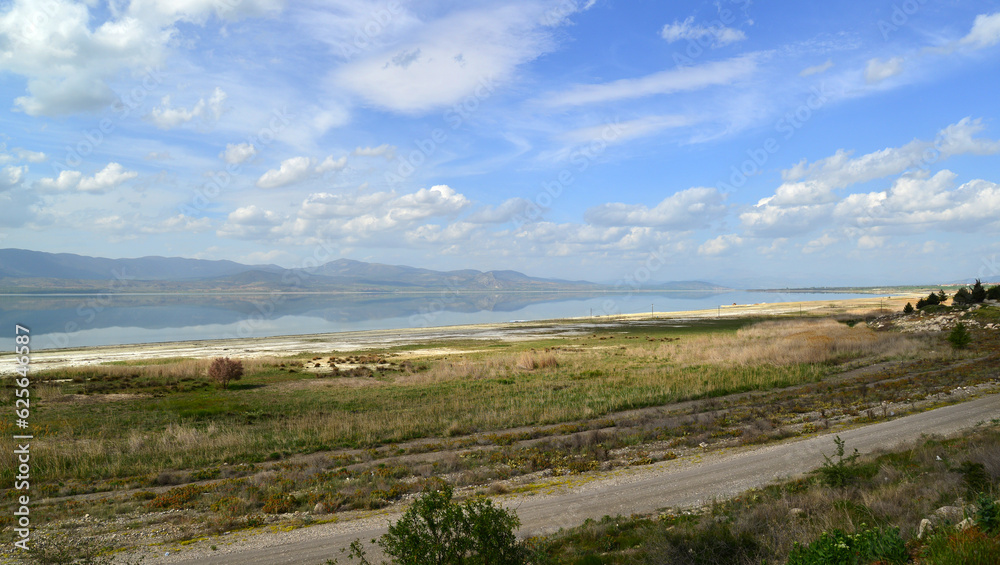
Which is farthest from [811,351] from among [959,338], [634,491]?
[634,491]

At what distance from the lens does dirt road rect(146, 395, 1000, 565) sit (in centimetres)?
869

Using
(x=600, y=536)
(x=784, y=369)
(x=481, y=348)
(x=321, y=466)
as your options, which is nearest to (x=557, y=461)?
(x=600, y=536)

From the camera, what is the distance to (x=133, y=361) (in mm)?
46219

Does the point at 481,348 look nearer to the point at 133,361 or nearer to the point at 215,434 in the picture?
the point at 133,361

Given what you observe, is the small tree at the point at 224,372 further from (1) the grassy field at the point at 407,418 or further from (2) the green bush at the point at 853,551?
(2) the green bush at the point at 853,551

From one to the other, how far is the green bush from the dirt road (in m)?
5.01

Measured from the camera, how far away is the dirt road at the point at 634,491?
8688mm

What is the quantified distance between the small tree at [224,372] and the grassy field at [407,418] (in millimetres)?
625

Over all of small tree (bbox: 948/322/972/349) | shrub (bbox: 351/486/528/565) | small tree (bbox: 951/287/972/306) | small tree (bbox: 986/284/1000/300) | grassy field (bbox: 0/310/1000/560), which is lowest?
grassy field (bbox: 0/310/1000/560)

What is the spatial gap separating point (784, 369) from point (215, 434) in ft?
102

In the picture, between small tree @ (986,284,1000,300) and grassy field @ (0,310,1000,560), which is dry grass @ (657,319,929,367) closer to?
grassy field @ (0,310,1000,560)

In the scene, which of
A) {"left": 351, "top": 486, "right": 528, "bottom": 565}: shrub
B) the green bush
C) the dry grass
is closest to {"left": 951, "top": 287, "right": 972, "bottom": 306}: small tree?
the dry grass

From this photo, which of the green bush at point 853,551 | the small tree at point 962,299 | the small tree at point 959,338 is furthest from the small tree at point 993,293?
the green bush at point 853,551

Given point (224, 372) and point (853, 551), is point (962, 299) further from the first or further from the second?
point (224, 372)
